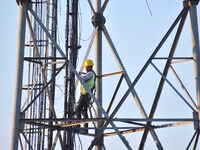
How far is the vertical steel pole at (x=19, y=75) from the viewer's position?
9617mm

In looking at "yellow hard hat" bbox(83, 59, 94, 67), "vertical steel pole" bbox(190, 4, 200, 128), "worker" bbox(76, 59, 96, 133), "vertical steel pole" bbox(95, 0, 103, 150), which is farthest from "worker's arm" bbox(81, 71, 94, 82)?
"vertical steel pole" bbox(190, 4, 200, 128)

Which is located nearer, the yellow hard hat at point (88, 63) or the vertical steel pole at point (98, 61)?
the yellow hard hat at point (88, 63)

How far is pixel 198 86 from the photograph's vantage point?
10281mm

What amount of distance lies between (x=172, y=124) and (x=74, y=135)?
3.51 meters

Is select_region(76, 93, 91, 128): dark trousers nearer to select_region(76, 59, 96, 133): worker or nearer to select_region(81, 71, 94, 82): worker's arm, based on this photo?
select_region(76, 59, 96, 133): worker

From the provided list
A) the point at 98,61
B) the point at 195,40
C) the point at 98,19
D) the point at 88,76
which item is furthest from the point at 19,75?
the point at 195,40

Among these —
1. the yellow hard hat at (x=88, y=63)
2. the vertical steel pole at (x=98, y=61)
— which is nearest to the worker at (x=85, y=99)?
the yellow hard hat at (x=88, y=63)

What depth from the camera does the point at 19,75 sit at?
9.97 m

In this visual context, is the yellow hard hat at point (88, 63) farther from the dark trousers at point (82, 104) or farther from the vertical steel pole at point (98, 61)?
the dark trousers at point (82, 104)

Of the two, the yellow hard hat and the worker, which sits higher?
the yellow hard hat

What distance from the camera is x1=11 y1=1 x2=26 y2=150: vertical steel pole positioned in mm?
9617

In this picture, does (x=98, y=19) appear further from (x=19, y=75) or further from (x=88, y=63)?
(x=19, y=75)

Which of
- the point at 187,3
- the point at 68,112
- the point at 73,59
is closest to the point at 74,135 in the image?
the point at 68,112

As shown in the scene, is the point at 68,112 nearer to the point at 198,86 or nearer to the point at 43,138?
the point at 43,138
